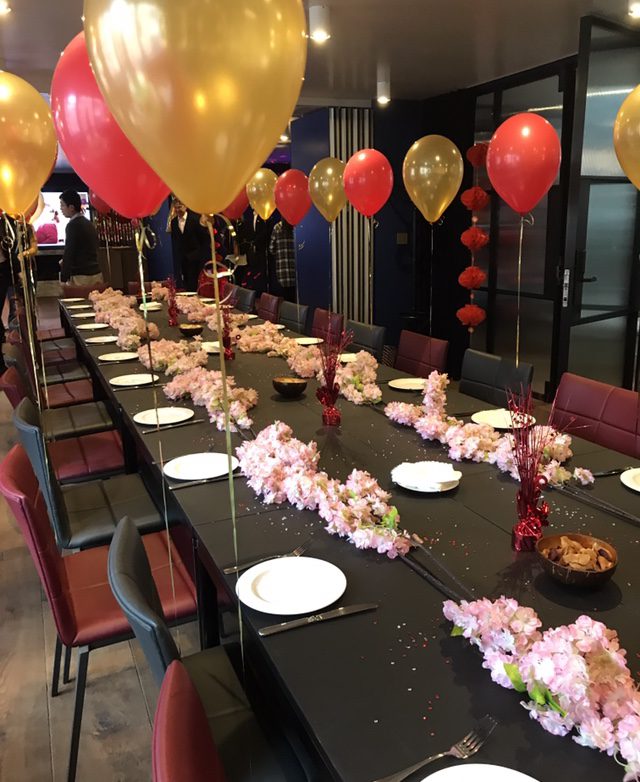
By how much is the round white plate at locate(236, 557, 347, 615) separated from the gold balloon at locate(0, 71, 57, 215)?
202 cm

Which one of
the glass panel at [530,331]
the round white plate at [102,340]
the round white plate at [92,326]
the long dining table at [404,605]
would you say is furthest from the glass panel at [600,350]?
the round white plate at [92,326]

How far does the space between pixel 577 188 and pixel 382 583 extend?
11.2ft

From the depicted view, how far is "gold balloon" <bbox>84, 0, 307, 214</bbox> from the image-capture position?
1008mm

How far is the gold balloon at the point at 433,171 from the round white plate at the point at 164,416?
2.46 meters

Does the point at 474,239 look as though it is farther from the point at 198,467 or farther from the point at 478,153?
the point at 198,467

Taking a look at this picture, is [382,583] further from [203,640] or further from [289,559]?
[203,640]

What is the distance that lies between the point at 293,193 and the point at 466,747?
200 inches

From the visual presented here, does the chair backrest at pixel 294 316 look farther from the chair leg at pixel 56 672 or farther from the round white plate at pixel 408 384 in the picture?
the chair leg at pixel 56 672

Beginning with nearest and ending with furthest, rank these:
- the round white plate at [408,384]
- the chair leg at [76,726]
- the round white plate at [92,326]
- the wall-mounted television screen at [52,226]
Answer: the chair leg at [76,726]
the round white plate at [408,384]
the round white plate at [92,326]
the wall-mounted television screen at [52,226]

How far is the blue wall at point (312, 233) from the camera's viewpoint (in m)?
6.82

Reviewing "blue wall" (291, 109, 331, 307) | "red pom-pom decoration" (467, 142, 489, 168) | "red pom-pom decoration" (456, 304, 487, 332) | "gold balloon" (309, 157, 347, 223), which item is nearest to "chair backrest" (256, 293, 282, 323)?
"gold balloon" (309, 157, 347, 223)

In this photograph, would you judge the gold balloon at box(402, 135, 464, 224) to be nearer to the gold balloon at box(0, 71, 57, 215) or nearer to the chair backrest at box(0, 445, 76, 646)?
the gold balloon at box(0, 71, 57, 215)

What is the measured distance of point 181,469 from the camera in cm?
192

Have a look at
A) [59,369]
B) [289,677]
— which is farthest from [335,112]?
[289,677]
